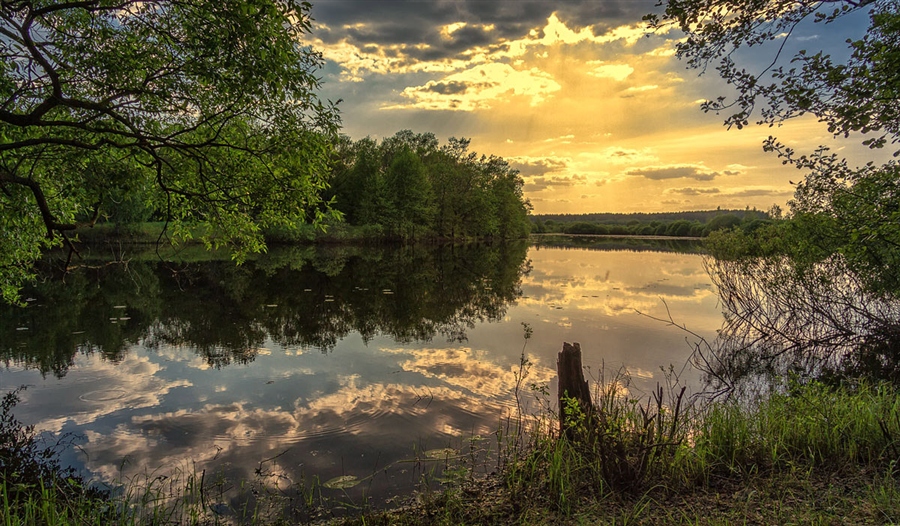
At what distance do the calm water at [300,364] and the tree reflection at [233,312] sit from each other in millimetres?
117

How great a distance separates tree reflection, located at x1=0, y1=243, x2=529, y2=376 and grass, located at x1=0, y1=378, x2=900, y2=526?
3399 mm

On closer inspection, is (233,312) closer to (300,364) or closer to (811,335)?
(300,364)

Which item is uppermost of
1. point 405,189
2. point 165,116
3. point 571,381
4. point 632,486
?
point 405,189

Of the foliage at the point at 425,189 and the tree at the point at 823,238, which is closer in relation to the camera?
the tree at the point at 823,238

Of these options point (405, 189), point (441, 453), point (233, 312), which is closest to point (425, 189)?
point (405, 189)

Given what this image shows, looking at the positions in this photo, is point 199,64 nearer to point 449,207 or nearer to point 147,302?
point 147,302

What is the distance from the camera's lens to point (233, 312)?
17.9 meters

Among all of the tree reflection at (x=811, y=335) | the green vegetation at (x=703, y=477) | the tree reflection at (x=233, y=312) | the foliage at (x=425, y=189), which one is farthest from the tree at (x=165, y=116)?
the foliage at (x=425, y=189)

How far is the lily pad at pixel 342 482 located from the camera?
6.09 meters

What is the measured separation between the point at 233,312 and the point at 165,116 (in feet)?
37.0

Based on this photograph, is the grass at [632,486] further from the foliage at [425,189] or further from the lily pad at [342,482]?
the foliage at [425,189]

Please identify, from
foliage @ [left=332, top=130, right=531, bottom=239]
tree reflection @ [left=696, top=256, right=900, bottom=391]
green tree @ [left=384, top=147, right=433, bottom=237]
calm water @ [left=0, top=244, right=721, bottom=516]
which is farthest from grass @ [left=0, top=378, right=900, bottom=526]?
green tree @ [left=384, top=147, right=433, bottom=237]

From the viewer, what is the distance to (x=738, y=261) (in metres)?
14.6

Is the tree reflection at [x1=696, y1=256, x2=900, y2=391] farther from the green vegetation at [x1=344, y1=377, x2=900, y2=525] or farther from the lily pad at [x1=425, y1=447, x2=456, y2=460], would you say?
the lily pad at [x1=425, y1=447, x2=456, y2=460]
